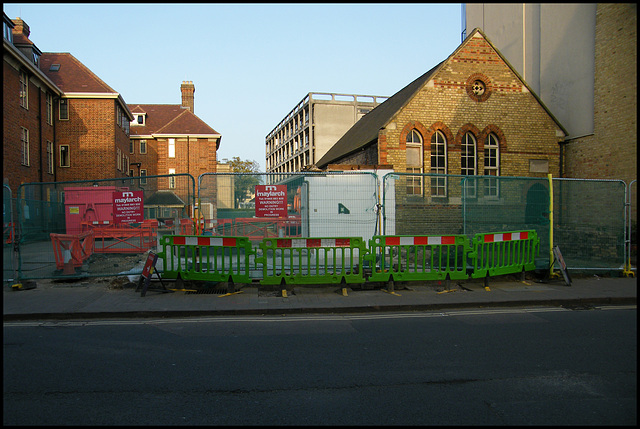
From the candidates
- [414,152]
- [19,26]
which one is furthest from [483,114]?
[19,26]

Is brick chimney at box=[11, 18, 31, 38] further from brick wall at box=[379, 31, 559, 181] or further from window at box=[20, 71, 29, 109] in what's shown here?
brick wall at box=[379, 31, 559, 181]

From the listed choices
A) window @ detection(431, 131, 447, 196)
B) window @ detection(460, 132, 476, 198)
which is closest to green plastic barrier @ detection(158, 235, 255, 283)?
window @ detection(431, 131, 447, 196)

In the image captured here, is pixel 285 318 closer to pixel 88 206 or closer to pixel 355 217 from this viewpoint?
pixel 355 217

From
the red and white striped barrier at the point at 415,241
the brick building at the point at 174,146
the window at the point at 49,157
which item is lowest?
the red and white striped barrier at the point at 415,241

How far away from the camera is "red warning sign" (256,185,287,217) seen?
32.8 ft

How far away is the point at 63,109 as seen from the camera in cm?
3084

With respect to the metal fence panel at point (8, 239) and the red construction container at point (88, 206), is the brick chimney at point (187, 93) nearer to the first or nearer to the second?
the red construction container at point (88, 206)

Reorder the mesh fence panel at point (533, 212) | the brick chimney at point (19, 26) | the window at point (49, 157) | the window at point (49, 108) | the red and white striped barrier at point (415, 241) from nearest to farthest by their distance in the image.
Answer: the red and white striped barrier at point (415, 241)
the mesh fence panel at point (533, 212)
the window at point (49, 157)
the brick chimney at point (19, 26)
the window at point (49, 108)

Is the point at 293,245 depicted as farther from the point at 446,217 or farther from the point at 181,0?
the point at 181,0

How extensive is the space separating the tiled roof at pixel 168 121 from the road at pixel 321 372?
136ft

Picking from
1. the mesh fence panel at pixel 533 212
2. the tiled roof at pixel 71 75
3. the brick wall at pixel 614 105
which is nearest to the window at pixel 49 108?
the tiled roof at pixel 71 75

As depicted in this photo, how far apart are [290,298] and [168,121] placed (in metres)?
46.6

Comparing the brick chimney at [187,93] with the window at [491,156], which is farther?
the brick chimney at [187,93]

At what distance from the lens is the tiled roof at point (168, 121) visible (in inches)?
1811
